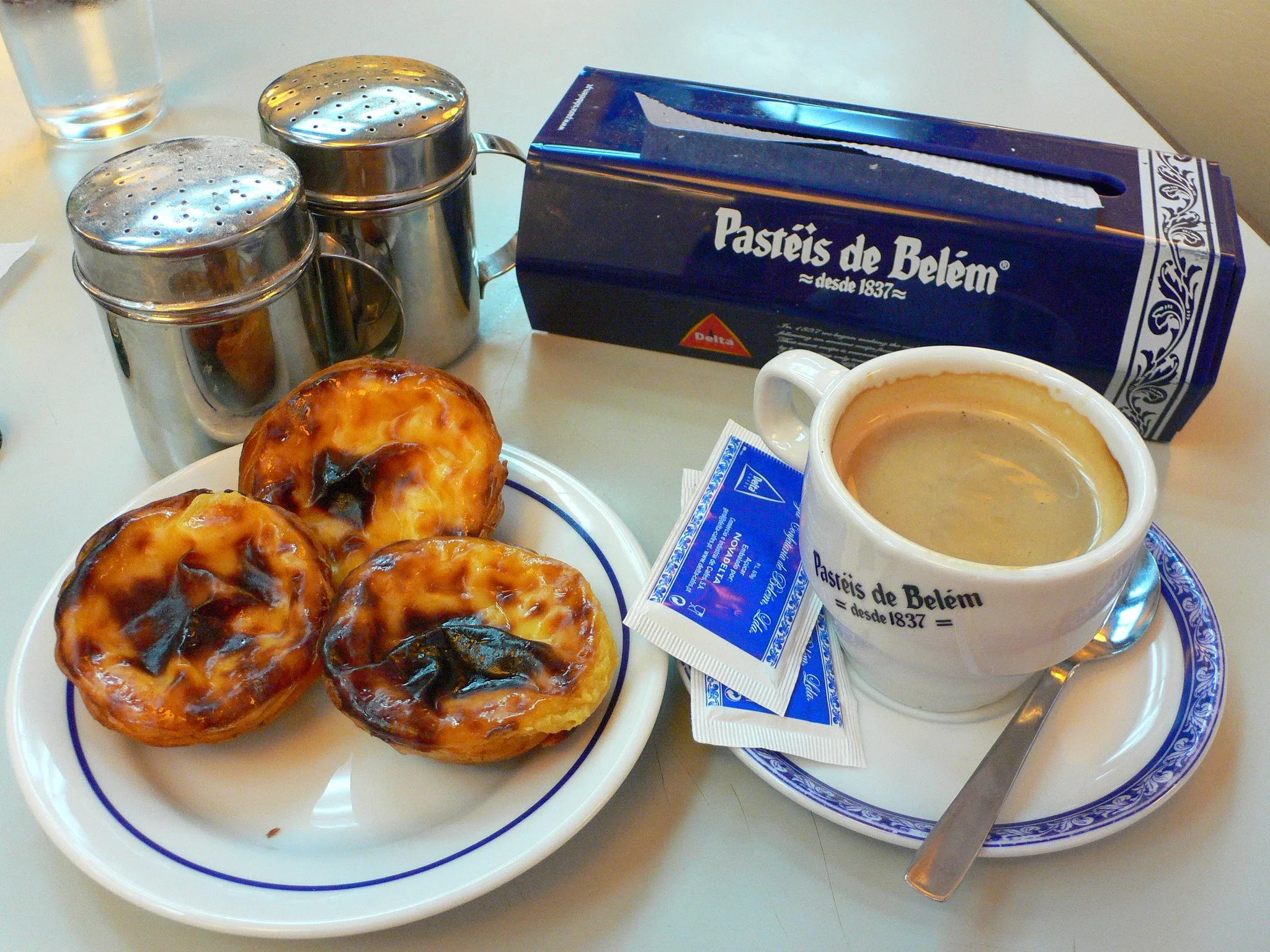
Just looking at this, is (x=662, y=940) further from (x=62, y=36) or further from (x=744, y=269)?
(x=62, y=36)

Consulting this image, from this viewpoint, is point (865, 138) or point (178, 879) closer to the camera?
point (178, 879)

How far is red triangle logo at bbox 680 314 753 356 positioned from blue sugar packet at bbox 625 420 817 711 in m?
0.19

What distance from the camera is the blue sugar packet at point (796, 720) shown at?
615 mm

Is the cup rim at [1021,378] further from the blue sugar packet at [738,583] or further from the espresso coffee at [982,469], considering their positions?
the blue sugar packet at [738,583]

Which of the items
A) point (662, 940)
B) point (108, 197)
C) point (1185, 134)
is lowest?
point (1185, 134)

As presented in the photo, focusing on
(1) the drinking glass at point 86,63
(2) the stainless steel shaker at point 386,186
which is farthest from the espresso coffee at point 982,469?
(1) the drinking glass at point 86,63

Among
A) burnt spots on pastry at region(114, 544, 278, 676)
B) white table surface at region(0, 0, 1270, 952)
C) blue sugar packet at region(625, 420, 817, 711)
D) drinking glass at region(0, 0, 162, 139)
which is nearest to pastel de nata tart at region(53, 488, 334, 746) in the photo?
burnt spots on pastry at region(114, 544, 278, 676)

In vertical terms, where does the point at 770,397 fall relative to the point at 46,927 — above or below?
above

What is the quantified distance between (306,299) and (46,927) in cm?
48

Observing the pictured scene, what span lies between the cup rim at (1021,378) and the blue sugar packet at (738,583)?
121 mm

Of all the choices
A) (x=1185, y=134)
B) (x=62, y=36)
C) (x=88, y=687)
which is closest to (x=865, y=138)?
(x=88, y=687)

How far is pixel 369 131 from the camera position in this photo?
808 millimetres

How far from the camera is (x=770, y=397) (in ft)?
2.37

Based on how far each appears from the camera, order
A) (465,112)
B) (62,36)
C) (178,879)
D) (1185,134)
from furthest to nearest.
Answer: (1185,134) < (62,36) < (465,112) < (178,879)
